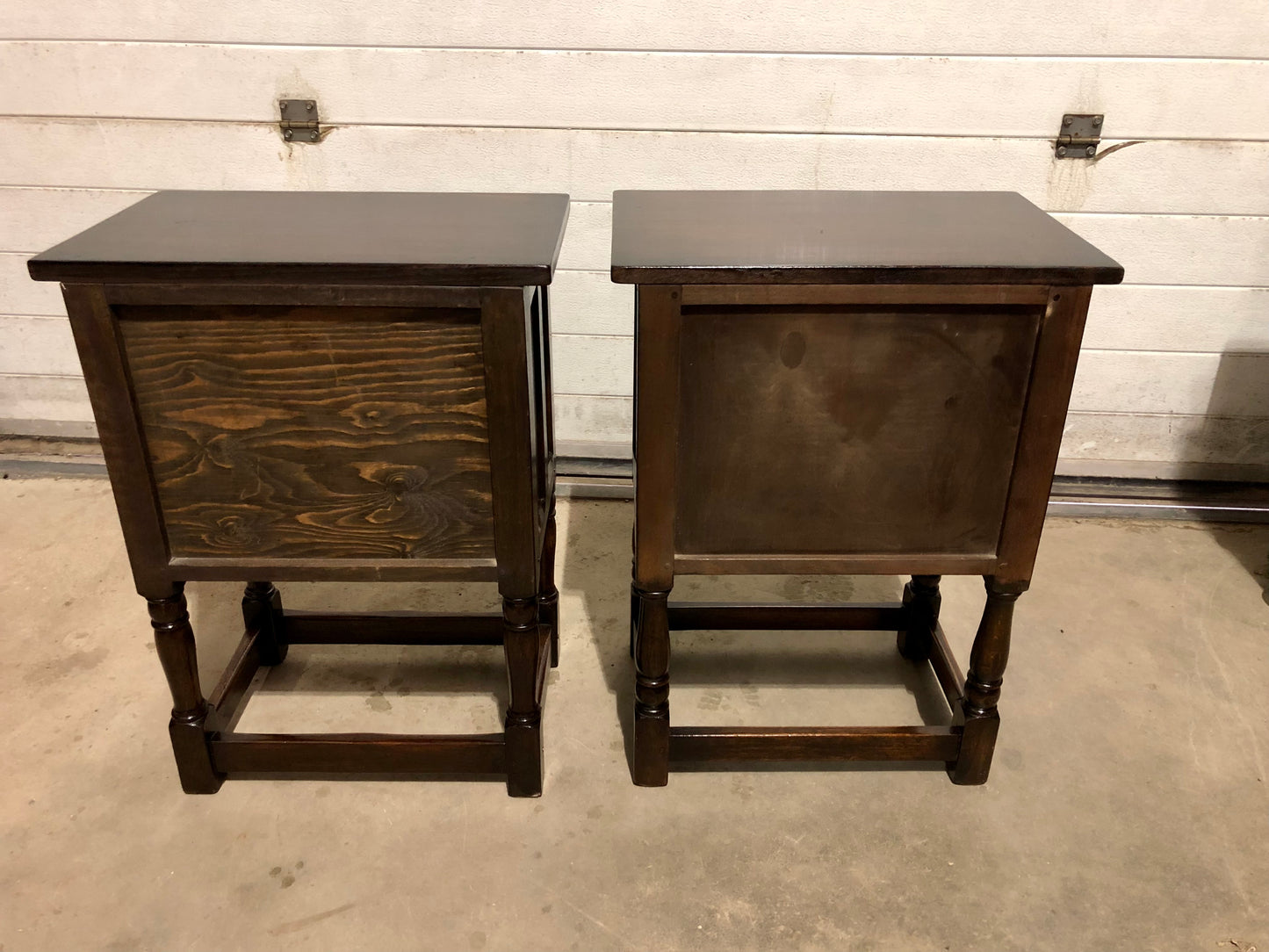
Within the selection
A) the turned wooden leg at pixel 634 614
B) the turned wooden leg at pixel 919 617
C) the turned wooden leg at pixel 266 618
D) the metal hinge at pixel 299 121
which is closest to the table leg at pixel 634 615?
the turned wooden leg at pixel 634 614

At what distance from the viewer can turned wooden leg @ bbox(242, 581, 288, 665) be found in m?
1.90

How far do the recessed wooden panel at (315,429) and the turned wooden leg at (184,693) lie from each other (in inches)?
5.4

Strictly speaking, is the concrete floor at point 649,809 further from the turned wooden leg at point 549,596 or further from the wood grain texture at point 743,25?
the wood grain texture at point 743,25

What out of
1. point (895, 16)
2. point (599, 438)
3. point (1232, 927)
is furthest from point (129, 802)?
point (895, 16)

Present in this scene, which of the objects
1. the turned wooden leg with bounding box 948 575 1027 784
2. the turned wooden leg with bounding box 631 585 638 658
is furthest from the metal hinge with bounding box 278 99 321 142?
the turned wooden leg with bounding box 948 575 1027 784

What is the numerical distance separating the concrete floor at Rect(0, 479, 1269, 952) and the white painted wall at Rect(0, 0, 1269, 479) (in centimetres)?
86

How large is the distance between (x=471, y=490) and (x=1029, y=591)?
1459 mm

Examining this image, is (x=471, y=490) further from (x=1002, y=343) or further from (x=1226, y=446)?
(x=1226, y=446)

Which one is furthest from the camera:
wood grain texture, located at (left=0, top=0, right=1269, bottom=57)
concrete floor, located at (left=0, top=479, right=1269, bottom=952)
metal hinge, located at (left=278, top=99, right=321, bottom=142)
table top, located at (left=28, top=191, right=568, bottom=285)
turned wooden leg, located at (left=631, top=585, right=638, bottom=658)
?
metal hinge, located at (left=278, top=99, right=321, bottom=142)

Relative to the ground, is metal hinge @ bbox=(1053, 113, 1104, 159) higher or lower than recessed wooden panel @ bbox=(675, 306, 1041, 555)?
higher

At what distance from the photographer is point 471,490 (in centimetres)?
142

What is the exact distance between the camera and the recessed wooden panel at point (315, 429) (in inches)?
51.8

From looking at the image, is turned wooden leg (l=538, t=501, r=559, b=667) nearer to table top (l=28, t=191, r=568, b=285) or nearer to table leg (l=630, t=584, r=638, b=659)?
table leg (l=630, t=584, r=638, b=659)

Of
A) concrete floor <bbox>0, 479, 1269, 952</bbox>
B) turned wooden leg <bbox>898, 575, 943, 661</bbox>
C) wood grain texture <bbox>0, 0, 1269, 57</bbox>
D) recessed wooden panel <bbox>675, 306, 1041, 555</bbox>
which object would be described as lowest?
concrete floor <bbox>0, 479, 1269, 952</bbox>
